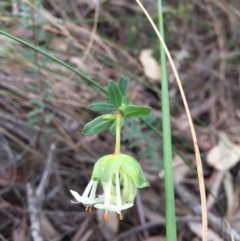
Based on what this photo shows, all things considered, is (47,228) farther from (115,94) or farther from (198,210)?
(115,94)

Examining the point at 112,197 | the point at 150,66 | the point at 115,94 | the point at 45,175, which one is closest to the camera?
the point at 112,197

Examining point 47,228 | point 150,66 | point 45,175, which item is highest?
point 150,66

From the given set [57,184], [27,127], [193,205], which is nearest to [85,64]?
[27,127]

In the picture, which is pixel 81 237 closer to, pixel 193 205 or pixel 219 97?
pixel 193 205

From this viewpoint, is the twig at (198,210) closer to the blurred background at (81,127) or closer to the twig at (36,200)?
the blurred background at (81,127)

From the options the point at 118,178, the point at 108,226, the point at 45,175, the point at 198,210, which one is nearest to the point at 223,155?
the point at 198,210

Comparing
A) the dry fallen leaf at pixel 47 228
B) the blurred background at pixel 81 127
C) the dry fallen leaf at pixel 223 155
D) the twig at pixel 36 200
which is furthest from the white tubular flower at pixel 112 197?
the dry fallen leaf at pixel 223 155

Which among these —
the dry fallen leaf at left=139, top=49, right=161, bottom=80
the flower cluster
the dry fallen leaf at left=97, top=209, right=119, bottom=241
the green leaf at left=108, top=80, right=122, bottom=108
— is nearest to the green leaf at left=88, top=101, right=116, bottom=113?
the green leaf at left=108, top=80, right=122, bottom=108
